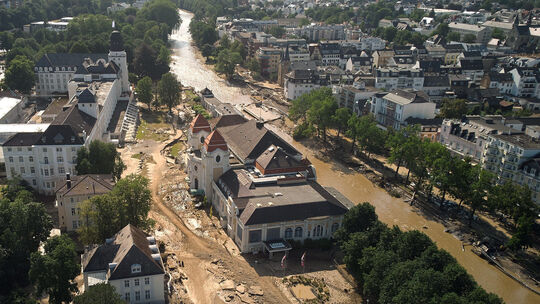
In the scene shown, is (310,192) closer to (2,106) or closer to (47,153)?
(47,153)

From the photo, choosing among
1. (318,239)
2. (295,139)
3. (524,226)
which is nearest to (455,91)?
(295,139)

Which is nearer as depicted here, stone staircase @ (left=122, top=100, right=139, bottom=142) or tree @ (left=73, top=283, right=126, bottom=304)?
tree @ (left=73, top=283, right=126, bottom=304)

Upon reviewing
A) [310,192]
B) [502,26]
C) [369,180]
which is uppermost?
[502,26]

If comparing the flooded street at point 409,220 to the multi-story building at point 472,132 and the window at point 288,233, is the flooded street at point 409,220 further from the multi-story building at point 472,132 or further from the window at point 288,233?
the window at point 288,233

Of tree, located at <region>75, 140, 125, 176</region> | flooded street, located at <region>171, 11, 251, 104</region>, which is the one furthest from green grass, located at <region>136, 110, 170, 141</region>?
tree, located at <region>75, 140, 125, 176</region>

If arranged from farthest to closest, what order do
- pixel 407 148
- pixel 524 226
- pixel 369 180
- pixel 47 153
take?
pixel 369 180, pixel 407 148, pixel 47 153, pixel 524 226

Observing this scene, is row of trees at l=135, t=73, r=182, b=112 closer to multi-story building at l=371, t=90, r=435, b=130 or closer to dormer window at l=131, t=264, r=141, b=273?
multi-story building at l=371, t=90, r=435, b=130
